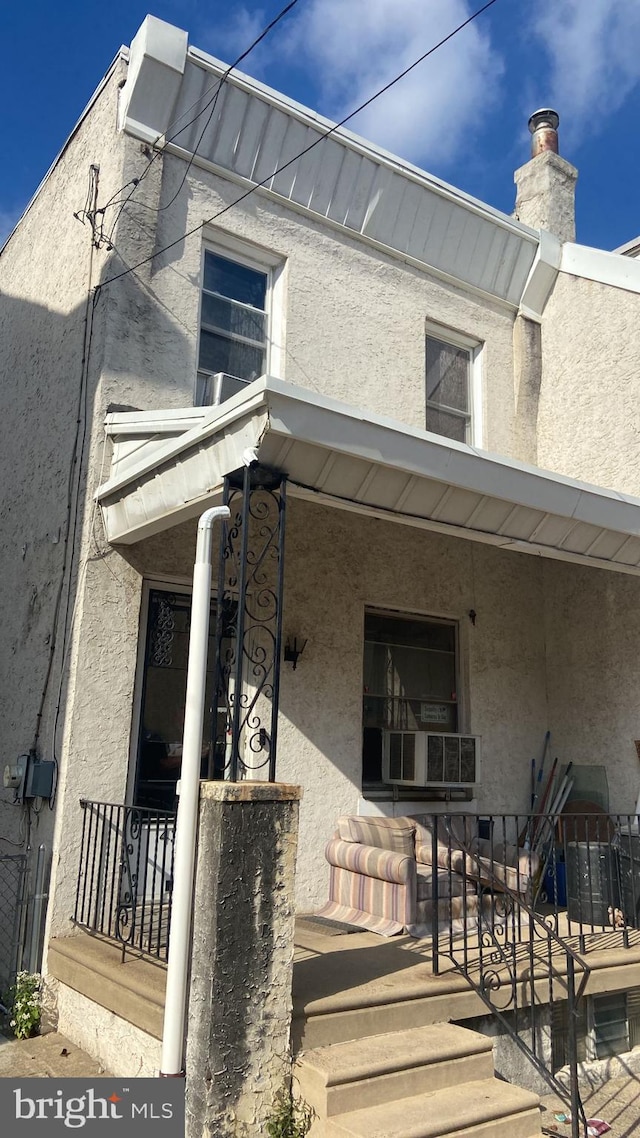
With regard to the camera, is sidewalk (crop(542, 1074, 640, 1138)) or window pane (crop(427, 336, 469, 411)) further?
window pane (crop(427, 336, 469, 411))

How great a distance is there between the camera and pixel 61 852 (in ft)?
18.1

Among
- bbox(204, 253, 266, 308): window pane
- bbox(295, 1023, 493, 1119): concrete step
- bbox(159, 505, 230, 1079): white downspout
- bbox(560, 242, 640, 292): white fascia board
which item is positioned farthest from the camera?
bbox(560, 242, 640, 292): white fascia board

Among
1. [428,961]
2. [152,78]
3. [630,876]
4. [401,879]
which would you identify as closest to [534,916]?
[428,961]

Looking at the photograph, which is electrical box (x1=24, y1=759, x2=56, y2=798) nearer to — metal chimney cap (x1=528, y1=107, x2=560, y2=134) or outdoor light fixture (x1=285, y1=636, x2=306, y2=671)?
outdoor light fixture (x1=285, y1=636, x2=306, y2=671)

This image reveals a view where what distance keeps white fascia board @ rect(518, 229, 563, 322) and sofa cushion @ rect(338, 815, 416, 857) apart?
18.8ft

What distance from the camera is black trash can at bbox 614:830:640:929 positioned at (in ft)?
20.9

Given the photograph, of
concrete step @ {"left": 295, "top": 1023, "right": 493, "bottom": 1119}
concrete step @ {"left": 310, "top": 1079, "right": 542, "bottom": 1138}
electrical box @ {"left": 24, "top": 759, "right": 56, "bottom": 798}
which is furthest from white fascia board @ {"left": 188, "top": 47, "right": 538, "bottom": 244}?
concrete step @ {"left": 310, "top": 1079, "right": 542, "bottom": 1138}

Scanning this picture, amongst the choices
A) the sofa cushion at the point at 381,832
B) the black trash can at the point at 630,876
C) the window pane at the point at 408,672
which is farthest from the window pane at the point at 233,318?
the black trash can at the point at 630,876

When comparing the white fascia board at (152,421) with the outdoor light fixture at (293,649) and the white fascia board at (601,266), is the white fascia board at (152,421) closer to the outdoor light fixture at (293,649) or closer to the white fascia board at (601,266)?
the outdoor light fixture at (293,649)

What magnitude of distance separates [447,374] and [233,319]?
2.54m

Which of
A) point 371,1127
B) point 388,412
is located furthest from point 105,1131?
point 388,412

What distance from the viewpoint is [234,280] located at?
7.44 meters

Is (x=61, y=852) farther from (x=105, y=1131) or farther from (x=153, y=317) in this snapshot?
(x=153, y=317)

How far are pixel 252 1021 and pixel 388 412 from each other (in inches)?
219
